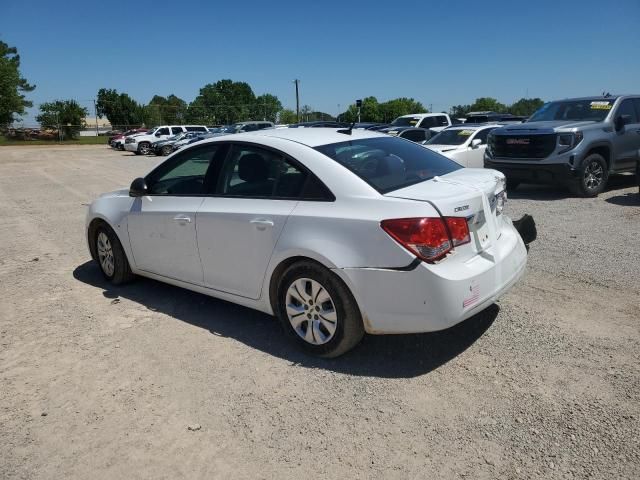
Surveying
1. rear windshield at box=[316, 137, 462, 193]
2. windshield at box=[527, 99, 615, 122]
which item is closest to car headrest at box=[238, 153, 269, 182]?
rear windshield at box=[316, 137, 462, 193]

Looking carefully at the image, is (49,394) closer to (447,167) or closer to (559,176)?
(447,167)

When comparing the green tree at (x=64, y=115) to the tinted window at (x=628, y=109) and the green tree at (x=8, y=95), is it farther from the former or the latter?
the tinted window at (x=628, y=109)

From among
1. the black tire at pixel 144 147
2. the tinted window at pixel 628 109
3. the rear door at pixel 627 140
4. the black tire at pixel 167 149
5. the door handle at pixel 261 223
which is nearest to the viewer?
the door handle at pixel 261 223

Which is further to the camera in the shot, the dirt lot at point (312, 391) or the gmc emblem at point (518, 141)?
the gmc emblem at point (518, 141)

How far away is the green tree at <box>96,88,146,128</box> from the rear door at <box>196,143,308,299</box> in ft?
257

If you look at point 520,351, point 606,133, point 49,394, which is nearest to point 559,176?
point 606,133

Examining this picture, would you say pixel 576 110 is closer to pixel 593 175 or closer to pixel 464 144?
pixel 593 175

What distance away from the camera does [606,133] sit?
32.1 feet

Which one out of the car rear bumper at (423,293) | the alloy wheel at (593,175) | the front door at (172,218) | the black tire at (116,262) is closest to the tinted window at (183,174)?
the front door at (172,218)

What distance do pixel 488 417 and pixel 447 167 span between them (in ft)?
6.87

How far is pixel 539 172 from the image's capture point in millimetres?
9703

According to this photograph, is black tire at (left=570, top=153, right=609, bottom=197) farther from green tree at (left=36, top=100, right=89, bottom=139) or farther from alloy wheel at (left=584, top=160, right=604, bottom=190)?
green tree at (left=36, top=100, right=89, bottom=139)

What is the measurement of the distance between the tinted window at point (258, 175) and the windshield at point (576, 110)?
334 inches

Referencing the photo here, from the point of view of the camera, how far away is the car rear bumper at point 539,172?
942 centimetres
